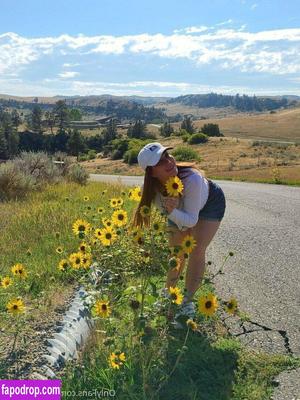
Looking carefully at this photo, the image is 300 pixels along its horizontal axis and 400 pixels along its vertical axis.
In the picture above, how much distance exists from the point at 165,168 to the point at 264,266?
9.71 ft

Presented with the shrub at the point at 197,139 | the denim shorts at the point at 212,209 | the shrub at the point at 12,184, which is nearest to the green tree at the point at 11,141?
the shrub at the point at 197,139

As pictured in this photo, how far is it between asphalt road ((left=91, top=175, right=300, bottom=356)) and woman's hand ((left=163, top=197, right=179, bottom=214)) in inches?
48.7

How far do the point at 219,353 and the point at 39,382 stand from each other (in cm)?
136

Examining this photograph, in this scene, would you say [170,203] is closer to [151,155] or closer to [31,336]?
[151,155]

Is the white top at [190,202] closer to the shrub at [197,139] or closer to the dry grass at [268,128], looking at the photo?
the shrub at [197,139]

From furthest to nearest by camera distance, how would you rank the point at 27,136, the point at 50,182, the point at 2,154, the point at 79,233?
1. the point at 27,136
2. the point at 2,154
3. the point at 50,182
4. the point at 79,233

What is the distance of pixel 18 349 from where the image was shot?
3418mm

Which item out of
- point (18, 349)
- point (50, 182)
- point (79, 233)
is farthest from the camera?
point (50, 182)

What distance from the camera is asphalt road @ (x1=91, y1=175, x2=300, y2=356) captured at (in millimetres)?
4320

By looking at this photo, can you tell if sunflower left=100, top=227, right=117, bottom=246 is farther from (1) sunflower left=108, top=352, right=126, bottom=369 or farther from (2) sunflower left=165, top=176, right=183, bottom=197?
(1) sunflower left=108, top=352, right=126, bottom=369

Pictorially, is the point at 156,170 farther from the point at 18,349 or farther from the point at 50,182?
the point at 50,182

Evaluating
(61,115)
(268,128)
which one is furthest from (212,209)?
(61,115)

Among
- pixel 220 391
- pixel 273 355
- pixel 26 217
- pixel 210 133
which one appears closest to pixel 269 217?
pixel 26 217

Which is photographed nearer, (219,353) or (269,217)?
(219,353)
